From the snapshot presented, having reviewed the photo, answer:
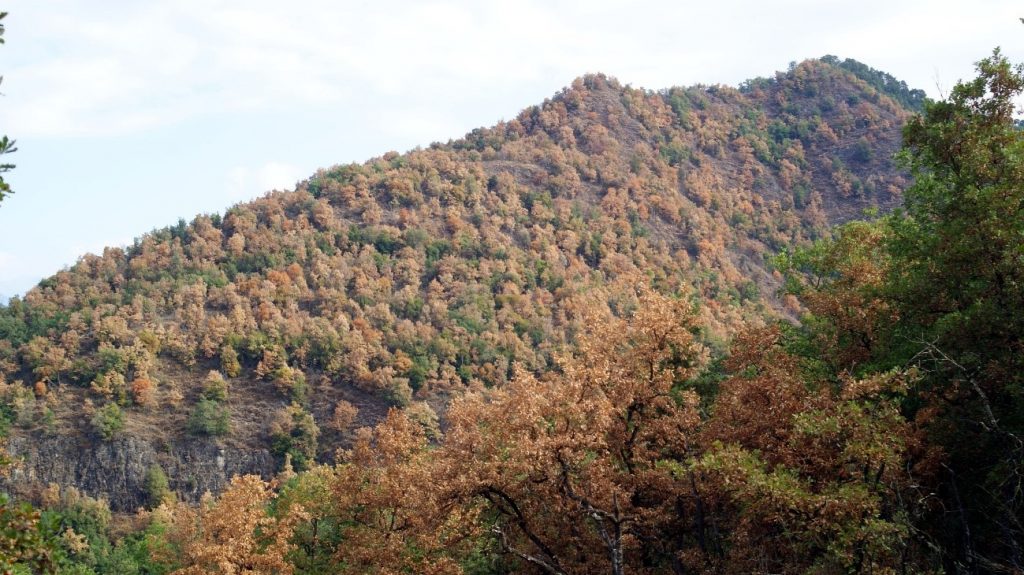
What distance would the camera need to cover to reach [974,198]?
42.8ft

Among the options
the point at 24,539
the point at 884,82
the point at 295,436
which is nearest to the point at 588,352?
the point at 24,539

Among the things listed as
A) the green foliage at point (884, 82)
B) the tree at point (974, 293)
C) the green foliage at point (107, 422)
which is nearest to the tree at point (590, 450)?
the tree at point (974, 293)

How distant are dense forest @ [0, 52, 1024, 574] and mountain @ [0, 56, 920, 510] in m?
0.43

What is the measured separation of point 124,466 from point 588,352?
186ft

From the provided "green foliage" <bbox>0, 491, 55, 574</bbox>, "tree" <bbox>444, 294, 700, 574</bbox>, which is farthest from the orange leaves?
"green foliage" <bbox>0, 491, 55, 574</bbox>

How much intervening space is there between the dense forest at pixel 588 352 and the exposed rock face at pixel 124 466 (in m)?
0.83

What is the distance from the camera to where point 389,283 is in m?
84.9

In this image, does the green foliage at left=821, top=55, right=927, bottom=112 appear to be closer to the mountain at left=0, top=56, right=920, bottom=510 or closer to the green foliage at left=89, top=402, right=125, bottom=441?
the mountain at left=0, top=56, right=920, bottom=510

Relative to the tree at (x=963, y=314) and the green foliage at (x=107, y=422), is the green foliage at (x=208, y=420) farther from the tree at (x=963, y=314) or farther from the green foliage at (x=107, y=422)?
the tree at (x=963, y=314)

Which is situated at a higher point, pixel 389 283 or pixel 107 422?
pixel 389 283

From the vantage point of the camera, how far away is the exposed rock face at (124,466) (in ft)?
198

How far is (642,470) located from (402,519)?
7.37 m

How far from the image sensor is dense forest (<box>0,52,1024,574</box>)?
12.8 metres

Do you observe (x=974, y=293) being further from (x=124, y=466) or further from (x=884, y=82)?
(x=884, y=82)
